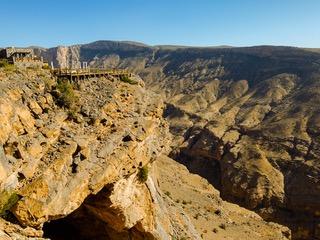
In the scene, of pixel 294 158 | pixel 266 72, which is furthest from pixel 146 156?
pixel 266 72

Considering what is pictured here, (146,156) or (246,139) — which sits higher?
(146,156)

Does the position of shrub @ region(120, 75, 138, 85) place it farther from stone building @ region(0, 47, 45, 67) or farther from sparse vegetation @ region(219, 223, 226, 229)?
sparse vegetation @ region(219, 223, 226, 229)

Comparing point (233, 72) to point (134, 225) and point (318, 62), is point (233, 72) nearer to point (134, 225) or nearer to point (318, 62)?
point (318, 62)

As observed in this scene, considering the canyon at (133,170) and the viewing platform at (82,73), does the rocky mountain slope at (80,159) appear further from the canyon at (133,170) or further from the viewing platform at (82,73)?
the viewing platform at (82,73)

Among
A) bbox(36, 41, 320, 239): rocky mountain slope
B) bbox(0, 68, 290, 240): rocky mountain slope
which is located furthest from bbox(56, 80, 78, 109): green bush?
bbox(36, 41, 320, 239): rocky mountain slope

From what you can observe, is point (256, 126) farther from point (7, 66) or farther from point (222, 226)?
point (7, 66)

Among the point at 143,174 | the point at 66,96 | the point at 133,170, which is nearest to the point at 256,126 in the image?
the point at 143,174

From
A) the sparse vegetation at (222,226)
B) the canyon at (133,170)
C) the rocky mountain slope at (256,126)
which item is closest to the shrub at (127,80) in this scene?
the canyon at (133,170)
